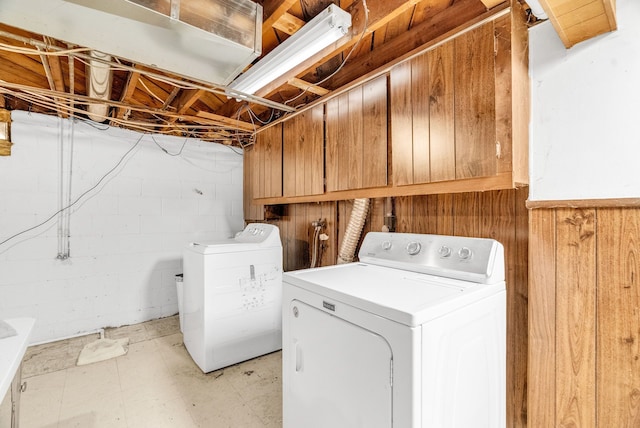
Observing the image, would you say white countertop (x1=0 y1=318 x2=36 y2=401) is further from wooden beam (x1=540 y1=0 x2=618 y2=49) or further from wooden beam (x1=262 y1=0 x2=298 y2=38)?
wooden beam (x1=540 y1=0 x2=618 y2=49)

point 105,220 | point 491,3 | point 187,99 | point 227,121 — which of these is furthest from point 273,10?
point 105,220

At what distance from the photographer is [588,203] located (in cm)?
125

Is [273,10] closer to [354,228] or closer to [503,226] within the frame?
[354,228]

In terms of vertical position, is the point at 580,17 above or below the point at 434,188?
above

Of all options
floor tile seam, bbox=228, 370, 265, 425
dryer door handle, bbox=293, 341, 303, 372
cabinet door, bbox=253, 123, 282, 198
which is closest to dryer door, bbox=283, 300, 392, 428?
dryer door handle, bbox=293, 341, 303, 372

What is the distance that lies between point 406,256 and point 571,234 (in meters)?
0.75

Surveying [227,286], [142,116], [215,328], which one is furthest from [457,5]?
[142,116]

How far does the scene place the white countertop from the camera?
2.72 ft

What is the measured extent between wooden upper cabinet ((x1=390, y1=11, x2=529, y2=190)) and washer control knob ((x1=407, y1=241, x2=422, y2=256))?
1.15ft

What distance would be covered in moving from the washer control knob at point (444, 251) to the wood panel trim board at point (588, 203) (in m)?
0.42

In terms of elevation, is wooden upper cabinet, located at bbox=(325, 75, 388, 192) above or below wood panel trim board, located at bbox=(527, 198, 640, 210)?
above

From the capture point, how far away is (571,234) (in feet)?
4.25

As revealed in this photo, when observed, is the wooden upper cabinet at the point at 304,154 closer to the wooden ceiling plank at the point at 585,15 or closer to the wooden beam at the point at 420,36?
the wooden beam at the point at 420,36

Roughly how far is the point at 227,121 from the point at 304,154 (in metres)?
1.05
